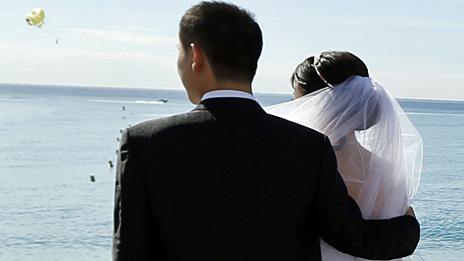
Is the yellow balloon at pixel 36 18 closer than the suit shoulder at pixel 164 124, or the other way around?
the suit shoulder at pixel 164 124

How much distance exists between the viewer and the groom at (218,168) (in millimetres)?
2066

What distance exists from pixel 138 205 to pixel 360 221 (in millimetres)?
655

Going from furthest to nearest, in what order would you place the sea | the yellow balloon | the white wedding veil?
1. the sea
2. the yellow balloon
3. the white wedding veil

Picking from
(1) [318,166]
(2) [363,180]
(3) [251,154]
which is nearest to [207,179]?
(3) [251,154]

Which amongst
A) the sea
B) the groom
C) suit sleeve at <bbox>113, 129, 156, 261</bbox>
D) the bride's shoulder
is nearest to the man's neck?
the groom

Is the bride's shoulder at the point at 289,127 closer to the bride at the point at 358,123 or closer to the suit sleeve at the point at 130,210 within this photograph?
the suit sleeve at the point at 130,210

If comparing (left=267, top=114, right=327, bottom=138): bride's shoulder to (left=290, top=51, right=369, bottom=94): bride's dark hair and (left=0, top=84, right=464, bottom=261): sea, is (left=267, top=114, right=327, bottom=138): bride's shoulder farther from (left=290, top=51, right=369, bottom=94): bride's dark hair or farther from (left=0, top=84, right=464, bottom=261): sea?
(left=0, top=84, right=464, bottom=261): sea

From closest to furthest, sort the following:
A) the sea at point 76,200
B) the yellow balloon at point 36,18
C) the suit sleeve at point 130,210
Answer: the suit sleeve at point 130,210 < the yellow balloon at point 36,18 < the sea at point 76,200

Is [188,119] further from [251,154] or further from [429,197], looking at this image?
[429,197]

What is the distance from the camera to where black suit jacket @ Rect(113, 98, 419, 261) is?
207 centimetres

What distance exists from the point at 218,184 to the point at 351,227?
17.0 inches

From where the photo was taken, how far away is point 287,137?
2.12m

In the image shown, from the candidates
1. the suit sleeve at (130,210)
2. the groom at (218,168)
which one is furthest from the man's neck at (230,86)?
the suit sleeve at (130,210)

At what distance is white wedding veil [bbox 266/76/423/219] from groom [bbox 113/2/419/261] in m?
0.58
